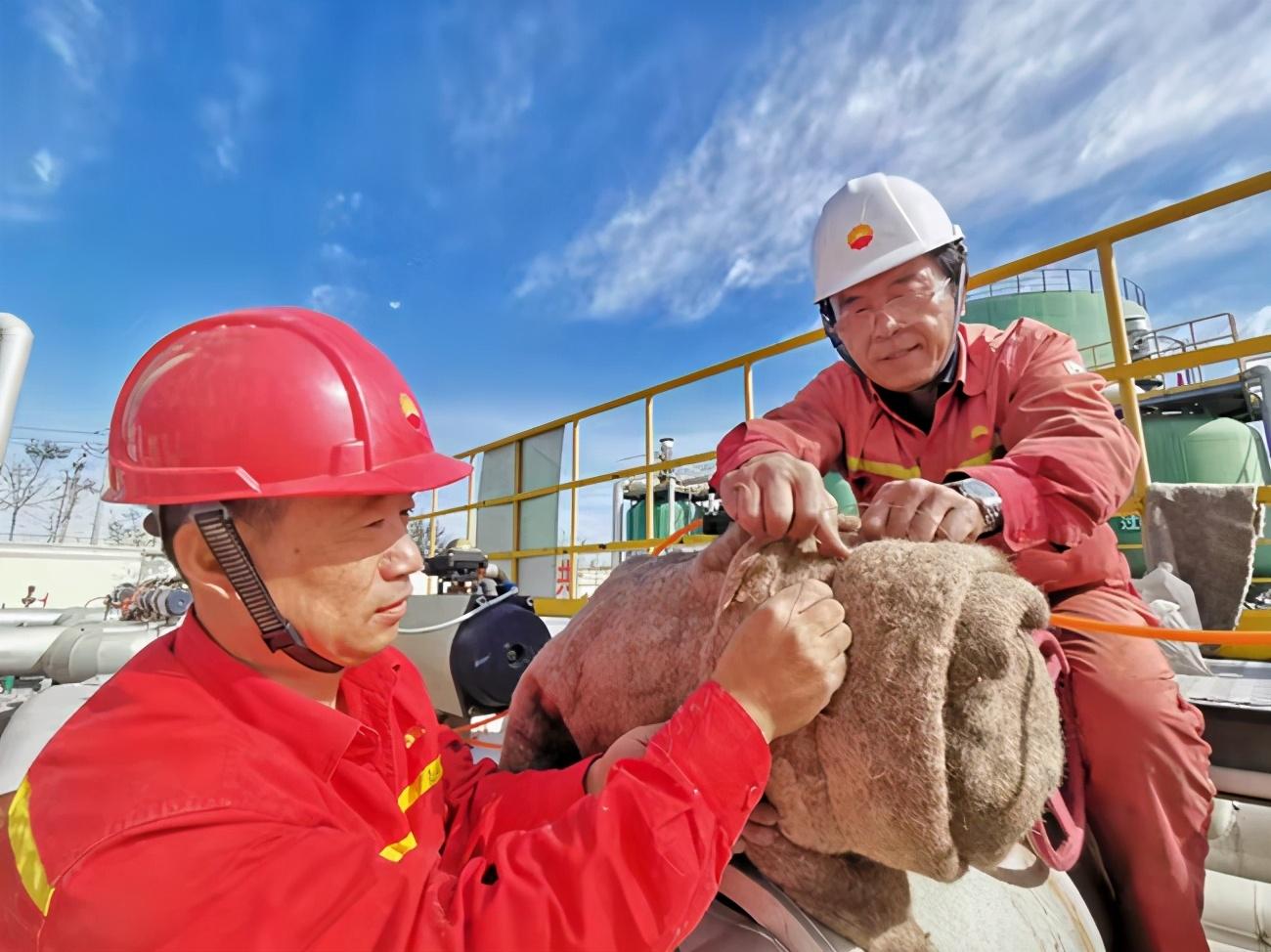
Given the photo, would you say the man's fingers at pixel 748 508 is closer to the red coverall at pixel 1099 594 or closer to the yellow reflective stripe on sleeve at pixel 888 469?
the red coverall at pixel 1099 594

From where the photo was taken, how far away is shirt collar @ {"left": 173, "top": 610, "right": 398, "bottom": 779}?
814 millimetres

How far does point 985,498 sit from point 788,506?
312 mm

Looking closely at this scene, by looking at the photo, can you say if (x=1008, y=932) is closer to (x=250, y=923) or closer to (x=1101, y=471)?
(x=1101, y=471)

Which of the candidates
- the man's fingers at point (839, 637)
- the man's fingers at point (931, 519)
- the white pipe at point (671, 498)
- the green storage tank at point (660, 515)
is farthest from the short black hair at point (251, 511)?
the green storage tank at point (660, 515)

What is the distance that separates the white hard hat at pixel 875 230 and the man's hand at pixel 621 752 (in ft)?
3.01

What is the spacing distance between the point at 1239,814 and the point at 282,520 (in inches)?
77.8

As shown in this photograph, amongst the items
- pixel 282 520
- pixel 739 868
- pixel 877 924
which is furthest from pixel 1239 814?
pixel 282 520

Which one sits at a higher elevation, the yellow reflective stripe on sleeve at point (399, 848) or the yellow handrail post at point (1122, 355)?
the yellow handrail post at point (1122, 355)

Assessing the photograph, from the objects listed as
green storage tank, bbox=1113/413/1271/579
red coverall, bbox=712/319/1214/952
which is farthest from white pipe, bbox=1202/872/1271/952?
green storage tank, bbox=1113/413/1271/579

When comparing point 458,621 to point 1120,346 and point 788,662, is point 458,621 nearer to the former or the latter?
point 788,662

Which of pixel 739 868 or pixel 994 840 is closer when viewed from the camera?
pixel 994 840

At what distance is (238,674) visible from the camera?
32.8 inches

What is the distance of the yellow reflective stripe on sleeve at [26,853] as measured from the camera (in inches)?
25.1

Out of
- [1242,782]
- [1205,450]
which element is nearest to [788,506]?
[1242,782]
